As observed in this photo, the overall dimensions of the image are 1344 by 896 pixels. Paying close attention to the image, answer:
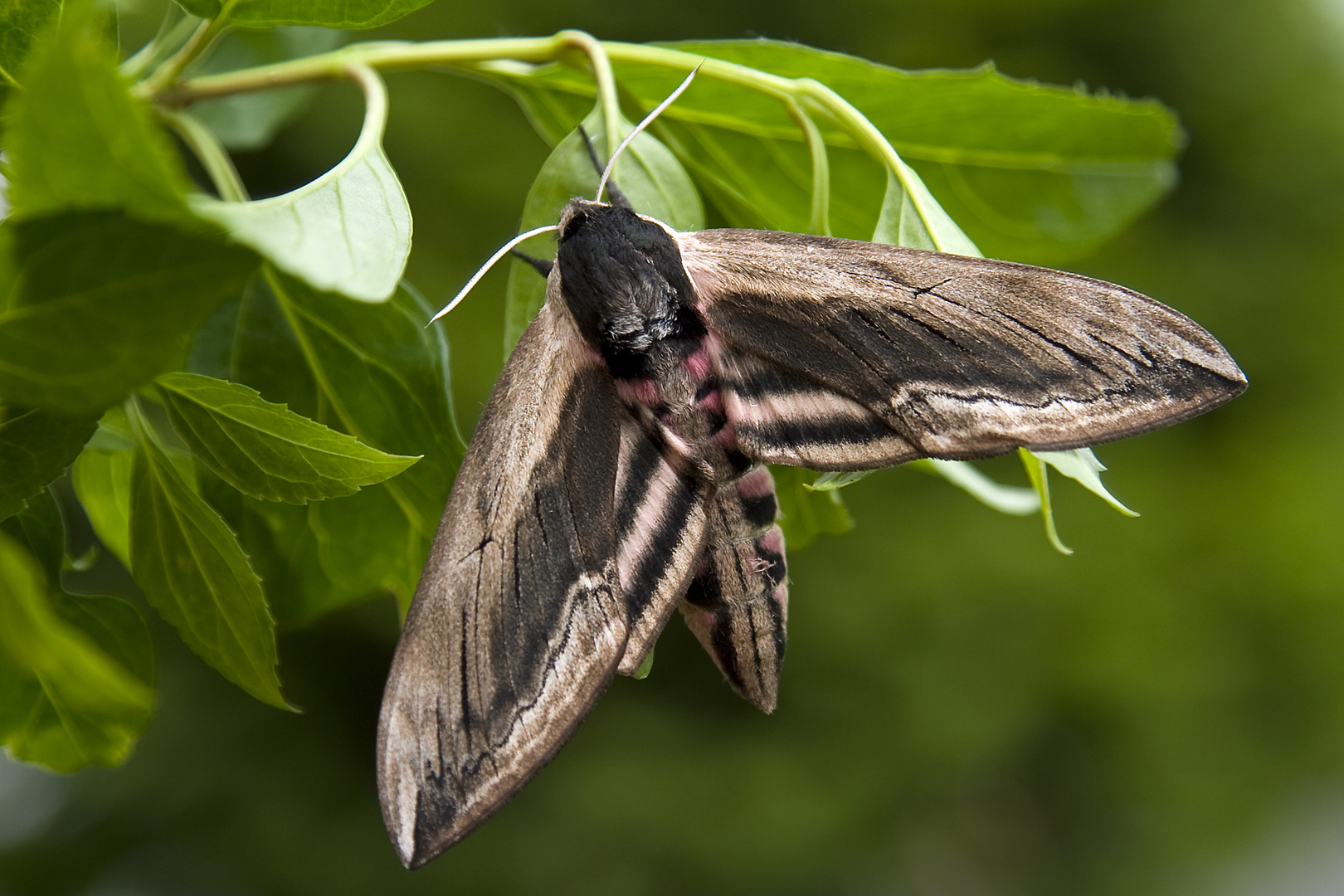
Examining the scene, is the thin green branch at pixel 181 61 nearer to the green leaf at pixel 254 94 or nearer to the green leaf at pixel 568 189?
the green leaf at pixel 254 94

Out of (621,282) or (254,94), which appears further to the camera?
(254,94)

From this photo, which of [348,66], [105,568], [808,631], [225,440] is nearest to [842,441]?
[225,440]

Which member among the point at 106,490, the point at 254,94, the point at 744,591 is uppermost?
the point at 254,94

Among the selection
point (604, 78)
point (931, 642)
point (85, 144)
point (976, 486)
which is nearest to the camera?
point (85, 144)

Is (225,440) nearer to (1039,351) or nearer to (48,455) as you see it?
(48,455)

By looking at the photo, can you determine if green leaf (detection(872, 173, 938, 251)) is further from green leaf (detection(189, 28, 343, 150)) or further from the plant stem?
green leaf (detection(189, 28, 343, 150))

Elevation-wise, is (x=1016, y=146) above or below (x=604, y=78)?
below

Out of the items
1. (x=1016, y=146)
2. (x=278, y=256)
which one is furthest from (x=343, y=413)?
(x=1016, y=146)

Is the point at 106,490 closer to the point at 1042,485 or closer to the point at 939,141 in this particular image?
the point at 1042,485
